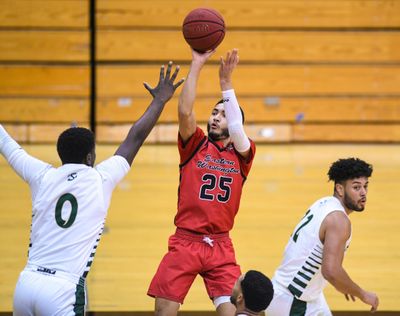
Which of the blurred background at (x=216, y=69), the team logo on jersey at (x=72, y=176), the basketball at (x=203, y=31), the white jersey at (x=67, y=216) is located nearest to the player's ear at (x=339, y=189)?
the basketball at (x=203, y=31)

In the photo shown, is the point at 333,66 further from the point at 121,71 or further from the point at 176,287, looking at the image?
the point at 176,287

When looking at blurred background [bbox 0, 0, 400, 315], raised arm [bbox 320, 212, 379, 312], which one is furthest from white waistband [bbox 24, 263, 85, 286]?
blurred background [bbox 0, 0, 400, 315]

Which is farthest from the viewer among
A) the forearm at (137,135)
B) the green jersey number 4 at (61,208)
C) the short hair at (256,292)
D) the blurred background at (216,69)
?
the blurred background at (216,69)

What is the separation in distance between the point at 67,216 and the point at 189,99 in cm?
128

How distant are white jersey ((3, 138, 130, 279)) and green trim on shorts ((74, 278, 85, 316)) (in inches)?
2.2

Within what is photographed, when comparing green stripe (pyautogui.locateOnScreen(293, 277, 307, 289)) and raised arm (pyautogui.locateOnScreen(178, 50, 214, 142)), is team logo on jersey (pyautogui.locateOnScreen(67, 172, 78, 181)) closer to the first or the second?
raised arm (pyautogui.locateOnScreen(178, 50, 214, 142))

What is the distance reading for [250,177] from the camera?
1153 cm

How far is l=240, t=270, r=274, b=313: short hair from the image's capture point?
3.65 meters

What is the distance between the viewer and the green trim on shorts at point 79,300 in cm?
393

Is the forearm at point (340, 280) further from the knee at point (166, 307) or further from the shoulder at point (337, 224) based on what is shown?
the knee at point (166, 307)

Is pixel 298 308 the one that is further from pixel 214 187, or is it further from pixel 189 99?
pixel 189 99

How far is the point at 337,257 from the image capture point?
4.43 meters

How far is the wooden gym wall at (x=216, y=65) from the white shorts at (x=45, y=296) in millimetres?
10492

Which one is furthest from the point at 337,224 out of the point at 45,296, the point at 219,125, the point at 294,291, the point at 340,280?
the point at 45,296
